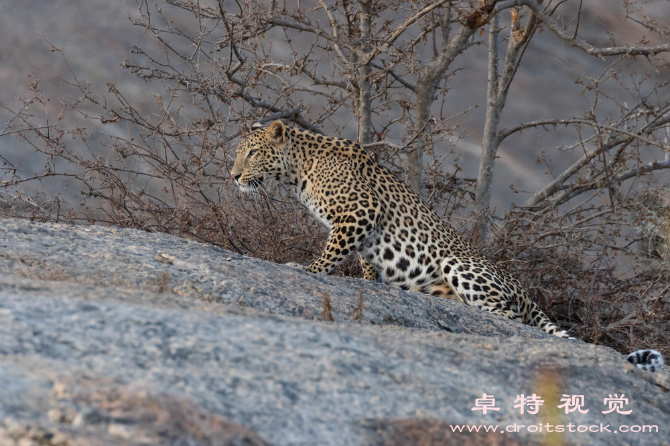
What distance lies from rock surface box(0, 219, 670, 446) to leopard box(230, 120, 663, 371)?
9.12 ft

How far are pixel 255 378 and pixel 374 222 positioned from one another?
432 cm

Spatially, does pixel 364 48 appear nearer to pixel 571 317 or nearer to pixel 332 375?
pixel 571 317

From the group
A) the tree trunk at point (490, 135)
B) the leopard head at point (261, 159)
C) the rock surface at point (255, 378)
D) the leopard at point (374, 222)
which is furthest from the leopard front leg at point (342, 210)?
the tree trunk at point (490, 135)

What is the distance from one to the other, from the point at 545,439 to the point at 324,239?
20.0ft

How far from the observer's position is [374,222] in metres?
6.90

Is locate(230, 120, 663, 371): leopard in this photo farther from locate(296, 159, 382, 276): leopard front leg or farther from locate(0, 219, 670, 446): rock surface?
locate(0, 219, 670, 446): rock surface

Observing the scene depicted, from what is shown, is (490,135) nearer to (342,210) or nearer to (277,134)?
(277,134)

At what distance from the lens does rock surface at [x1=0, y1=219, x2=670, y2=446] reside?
223 cm

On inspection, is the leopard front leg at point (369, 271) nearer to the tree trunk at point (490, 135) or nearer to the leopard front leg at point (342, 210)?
the leopard front leg at point (342, 210)

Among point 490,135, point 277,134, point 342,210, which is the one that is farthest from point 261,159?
point 490,135

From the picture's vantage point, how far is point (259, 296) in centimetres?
496

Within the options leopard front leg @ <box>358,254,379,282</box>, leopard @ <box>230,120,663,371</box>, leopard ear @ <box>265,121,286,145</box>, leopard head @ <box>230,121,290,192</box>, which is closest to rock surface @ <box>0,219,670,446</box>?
leopard @ <box>230,120,663,371</box>

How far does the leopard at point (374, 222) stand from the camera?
272 inches

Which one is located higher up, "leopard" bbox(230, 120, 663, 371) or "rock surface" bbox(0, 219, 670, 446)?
"leopard" bbox(230, 120, 663, 371)
